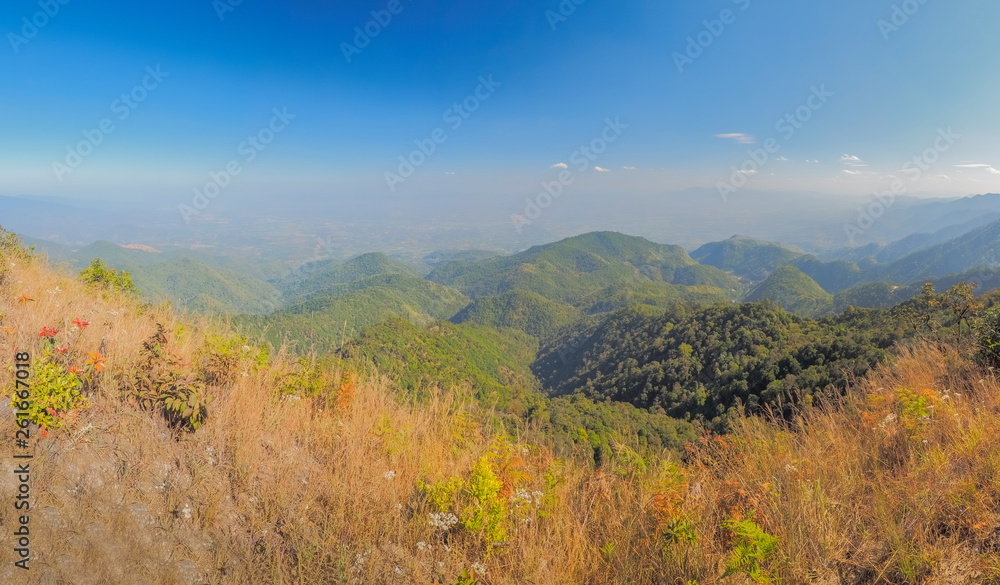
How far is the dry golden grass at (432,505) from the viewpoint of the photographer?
85.1 inches

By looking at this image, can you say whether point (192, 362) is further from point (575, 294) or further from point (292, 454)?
point (575, 294)

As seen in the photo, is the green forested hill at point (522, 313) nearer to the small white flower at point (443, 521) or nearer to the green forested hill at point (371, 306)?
the green forested hill at point (371, 306)

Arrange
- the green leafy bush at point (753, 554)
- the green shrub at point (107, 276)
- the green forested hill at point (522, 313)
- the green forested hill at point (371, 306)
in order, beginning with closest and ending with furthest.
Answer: the green leafy bush at point (753, 554) < the green shrub at point (107, 276) < the green forested hill at point (371, 306) < the green forested hill at point (522, 313)

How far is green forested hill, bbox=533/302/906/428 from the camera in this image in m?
34.3

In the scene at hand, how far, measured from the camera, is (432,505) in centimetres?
281

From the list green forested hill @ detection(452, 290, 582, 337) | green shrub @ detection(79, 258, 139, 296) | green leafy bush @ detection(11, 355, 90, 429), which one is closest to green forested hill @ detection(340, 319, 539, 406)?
green forested hill @ detection(452, 290, 582, 337)

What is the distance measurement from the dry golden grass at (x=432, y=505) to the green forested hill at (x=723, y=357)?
2444 cm

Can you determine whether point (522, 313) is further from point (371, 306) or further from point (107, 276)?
point (107, 276)

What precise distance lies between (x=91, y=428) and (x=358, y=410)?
202cm

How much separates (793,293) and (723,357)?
435ft

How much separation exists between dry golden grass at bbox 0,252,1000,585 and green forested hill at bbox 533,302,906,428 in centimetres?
2444

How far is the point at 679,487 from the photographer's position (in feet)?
10.3

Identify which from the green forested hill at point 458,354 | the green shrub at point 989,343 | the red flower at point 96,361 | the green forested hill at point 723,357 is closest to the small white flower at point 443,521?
the red flower at point 96,361

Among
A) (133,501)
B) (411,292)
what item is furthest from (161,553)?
(411,292)
